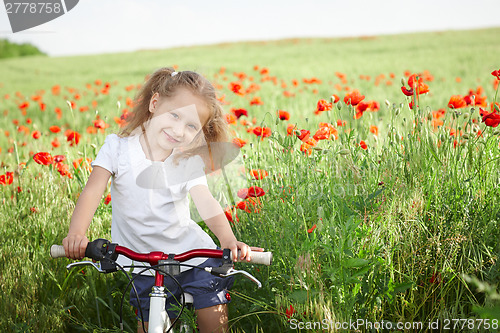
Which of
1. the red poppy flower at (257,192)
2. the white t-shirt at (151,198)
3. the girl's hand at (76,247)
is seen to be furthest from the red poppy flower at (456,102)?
the girl's hand at (76,247)

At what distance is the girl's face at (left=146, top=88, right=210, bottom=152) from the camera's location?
180 cm

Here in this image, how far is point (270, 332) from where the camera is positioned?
1.86 meters

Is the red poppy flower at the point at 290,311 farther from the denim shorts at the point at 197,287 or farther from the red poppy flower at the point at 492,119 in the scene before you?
the red poppy flower at the point at 492,119

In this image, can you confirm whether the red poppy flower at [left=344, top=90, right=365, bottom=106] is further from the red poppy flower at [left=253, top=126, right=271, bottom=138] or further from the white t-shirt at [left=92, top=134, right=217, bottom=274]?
the white t-shirt at [left=92, top=134, right=217, bottom=274]

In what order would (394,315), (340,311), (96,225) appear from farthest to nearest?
(96,225) < (394,315) < (340,311)

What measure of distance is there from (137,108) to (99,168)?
0.41 metres

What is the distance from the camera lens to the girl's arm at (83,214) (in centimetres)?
142

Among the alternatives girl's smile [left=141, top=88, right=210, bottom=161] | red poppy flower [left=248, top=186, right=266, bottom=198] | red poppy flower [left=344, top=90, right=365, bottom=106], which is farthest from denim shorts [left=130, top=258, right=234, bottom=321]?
red poppy flower [left=344, top=90, right=365, bottom=106]

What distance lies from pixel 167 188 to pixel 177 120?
9.8 inches

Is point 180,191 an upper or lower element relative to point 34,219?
upper

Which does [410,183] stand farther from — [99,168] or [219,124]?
[99,168]

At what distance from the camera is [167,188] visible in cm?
Answer: 183

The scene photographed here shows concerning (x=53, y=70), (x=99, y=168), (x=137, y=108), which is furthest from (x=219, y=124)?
(x=53, y=70)

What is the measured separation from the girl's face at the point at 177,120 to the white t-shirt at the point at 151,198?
0.09 m
